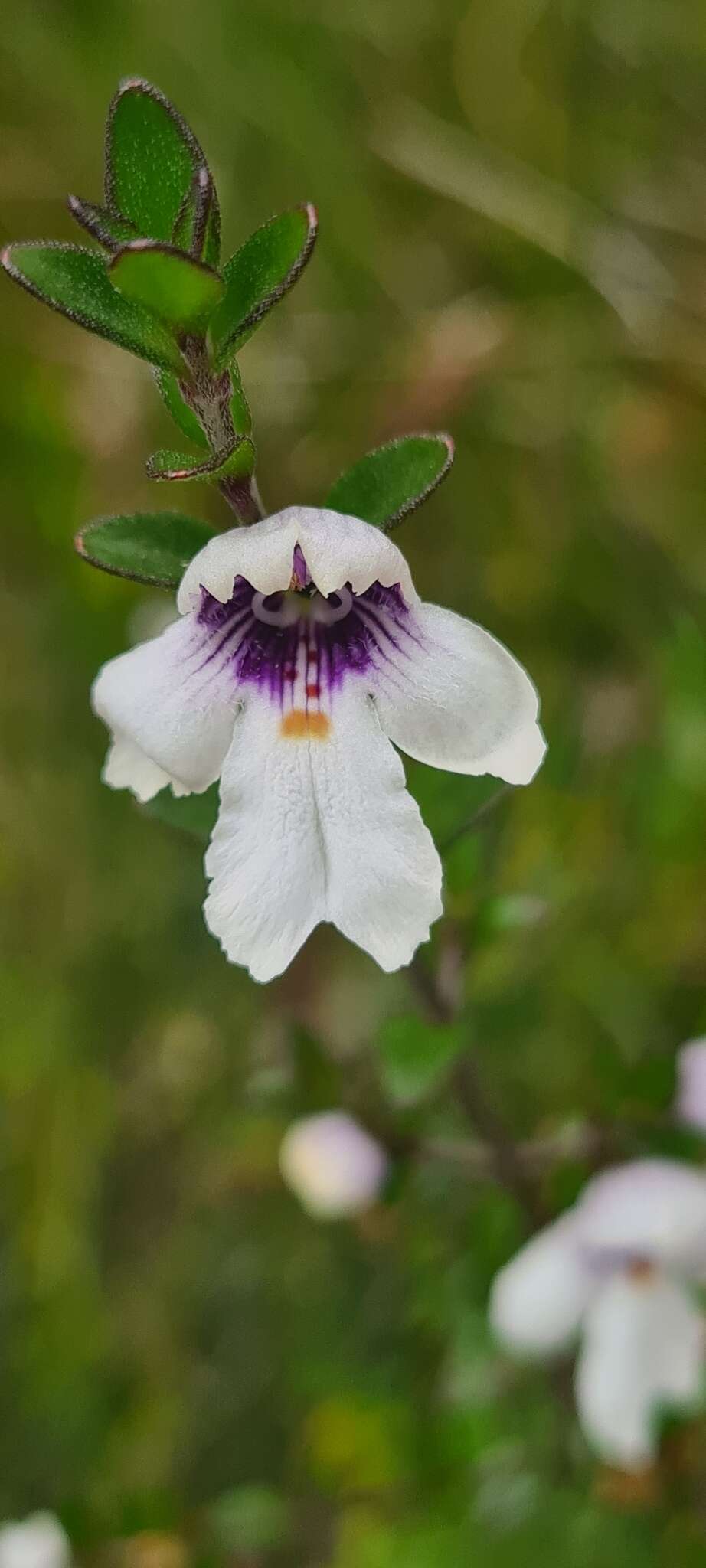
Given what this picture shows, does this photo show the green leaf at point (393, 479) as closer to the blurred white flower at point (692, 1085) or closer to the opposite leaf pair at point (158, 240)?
the opposite leaf pair at point (158, 240)

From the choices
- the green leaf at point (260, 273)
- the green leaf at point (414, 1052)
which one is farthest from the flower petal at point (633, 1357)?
the green leaf at point (260, 273)

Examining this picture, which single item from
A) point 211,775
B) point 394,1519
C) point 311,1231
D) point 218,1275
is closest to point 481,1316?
point 394,1519

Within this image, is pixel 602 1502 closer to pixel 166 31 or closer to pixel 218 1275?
pixel 218 1275

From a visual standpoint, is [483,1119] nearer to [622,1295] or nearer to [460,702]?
[622,1295]

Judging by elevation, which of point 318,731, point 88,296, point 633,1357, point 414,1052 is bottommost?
point 633,1357

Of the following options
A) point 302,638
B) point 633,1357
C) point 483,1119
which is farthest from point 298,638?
point 633,1357

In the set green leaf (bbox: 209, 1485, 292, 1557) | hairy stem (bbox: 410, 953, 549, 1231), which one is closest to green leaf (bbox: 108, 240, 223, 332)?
hairy stem (bbox: 410, 953, 549, 1231)
